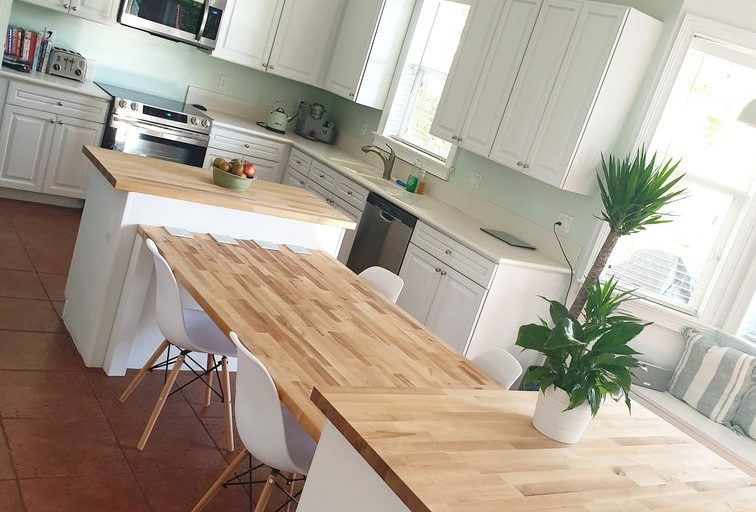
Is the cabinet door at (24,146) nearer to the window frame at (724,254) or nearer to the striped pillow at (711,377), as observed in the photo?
the window frame at (724,254)

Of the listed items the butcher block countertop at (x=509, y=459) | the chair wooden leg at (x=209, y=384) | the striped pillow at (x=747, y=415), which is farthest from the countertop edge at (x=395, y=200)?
the butcher block countertop at (x=509, y=459)

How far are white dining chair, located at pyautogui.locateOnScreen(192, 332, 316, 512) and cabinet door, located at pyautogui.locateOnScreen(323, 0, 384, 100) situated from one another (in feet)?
14.1

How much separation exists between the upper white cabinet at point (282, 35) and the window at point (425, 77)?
887 mm

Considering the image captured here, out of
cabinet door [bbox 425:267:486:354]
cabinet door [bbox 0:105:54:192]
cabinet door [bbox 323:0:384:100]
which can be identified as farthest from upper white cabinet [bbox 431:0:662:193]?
cabinet door [bbox 0:105:54:192]

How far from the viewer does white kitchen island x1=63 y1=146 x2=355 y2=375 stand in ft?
11.2

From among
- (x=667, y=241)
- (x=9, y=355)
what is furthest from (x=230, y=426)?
(x=667, y=241)

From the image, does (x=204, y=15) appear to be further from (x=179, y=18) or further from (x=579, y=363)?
(x=579, y=363)

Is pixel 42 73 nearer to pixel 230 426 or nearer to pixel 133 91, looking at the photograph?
pixel 133 91

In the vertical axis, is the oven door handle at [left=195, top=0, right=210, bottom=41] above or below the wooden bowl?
above

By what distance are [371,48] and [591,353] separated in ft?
15.3

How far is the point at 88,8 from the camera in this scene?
5.59m

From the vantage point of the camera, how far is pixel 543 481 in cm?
176

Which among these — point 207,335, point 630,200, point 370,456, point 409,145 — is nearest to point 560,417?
point 370,456

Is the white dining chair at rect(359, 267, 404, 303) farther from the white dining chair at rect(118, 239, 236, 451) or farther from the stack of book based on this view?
the stack of book
